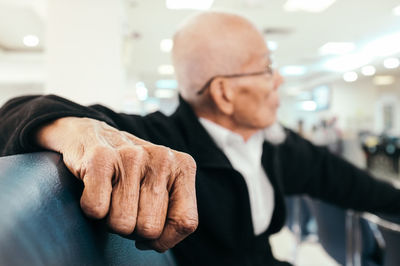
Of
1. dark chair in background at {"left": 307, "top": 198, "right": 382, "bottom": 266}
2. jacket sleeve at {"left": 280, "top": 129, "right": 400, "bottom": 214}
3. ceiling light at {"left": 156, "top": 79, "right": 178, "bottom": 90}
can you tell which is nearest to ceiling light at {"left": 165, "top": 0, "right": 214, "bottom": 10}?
dark chair in background at {"left": 307, "top": 198, "right": 382, "bottom": 266}

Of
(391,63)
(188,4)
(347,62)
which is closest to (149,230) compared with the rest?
(188,4)

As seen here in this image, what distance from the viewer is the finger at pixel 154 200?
274 mm

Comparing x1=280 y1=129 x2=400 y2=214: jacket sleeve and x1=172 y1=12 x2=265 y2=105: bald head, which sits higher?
x1=172 y1=12 x2=265 y2=105: bald head

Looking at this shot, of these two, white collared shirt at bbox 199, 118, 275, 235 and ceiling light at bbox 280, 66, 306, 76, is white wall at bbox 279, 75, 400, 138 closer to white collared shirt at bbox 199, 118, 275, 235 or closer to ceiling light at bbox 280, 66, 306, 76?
ceiling light at bbox 280, 66, 306, 76

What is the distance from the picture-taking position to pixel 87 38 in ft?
9.83

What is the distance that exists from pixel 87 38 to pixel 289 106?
16095 millimetres

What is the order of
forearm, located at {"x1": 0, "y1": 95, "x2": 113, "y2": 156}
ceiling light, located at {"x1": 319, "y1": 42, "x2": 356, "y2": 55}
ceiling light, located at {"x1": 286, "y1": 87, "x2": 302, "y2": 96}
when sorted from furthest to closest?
1. ceiling light, located at {"x1": 286, "y1": 87, "x2": 302, "y2": 96}
2. ceiling light, located at {"x1": 319, "y1": 42, "x2": 356, "y2": 55}
3. forearm, located at {"x1": 0, "y1": 95, "x2": 113, "y2": 156}

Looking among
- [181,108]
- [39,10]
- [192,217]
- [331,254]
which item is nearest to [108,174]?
[192,217]

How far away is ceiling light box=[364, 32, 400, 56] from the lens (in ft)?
25.2

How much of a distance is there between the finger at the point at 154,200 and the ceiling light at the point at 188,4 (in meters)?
5.15

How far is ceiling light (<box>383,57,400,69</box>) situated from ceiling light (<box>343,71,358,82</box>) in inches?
48.1

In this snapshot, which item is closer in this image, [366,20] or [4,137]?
[4,137]

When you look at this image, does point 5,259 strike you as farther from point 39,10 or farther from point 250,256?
point 39,10

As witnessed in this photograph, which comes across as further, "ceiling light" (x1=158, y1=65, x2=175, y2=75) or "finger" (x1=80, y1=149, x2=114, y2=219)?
"ceiling light" (x1=158, y1=65, x2=175, y2=75)
